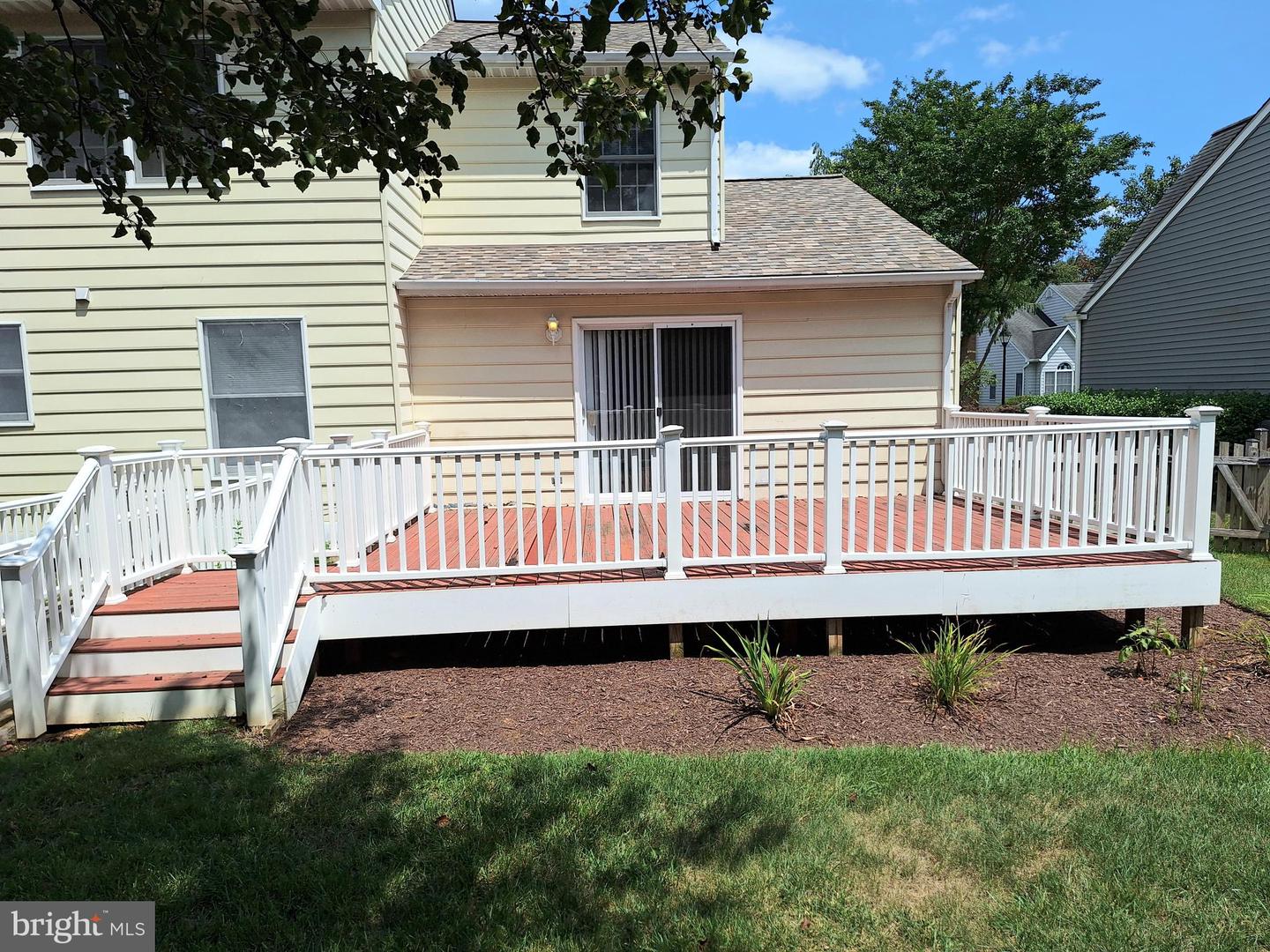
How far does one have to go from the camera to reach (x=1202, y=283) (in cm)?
1565

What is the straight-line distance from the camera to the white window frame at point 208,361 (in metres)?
7.12

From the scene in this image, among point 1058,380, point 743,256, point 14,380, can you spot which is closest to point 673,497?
point 743,256

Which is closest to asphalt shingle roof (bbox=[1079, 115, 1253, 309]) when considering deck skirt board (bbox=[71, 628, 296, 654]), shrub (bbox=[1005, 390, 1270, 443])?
shrub (bbox=[1005, 390, 1270, 443])

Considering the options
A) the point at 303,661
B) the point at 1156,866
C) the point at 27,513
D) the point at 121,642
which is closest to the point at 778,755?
the point at 1156,866

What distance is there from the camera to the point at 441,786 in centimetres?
337

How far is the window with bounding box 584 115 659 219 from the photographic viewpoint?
27.2 feet

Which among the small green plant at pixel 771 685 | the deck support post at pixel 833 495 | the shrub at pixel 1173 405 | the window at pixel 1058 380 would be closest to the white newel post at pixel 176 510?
the small green plant at pixel 771 685

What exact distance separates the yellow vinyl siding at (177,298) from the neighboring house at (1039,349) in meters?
29.7

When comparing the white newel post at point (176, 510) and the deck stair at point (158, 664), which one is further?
the white newel post at point (176, 510)

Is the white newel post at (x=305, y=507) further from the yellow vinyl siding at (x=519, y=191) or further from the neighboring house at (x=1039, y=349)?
the neighboring house at (x=1039, y=349)

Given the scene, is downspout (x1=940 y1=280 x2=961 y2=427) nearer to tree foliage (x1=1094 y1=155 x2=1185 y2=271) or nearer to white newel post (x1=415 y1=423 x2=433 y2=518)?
white newel post (x1=415 y1=423 x2=433 y2=518)

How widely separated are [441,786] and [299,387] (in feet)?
16.7

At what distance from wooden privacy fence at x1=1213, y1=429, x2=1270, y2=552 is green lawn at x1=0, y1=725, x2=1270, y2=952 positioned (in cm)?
585

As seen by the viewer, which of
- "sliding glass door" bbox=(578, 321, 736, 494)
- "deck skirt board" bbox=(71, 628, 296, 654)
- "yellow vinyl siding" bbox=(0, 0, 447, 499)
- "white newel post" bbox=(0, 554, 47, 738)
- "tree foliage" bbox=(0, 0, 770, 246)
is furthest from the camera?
"sliding glass door" bbox=(578, 321, 736, 494)
